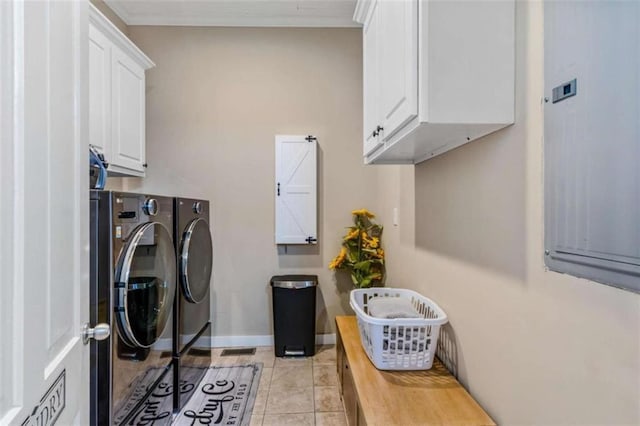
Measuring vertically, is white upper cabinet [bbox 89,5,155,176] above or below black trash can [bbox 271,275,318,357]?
above

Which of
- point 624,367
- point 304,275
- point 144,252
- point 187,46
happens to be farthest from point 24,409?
point 187,46

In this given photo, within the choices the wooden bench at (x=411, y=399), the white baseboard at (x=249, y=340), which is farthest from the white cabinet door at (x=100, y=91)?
the wooden bench at (x=411, y=399)

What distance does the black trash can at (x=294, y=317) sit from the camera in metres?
3.00

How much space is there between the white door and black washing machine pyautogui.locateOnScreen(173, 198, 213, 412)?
3.80 ft

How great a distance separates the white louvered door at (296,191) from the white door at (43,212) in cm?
219

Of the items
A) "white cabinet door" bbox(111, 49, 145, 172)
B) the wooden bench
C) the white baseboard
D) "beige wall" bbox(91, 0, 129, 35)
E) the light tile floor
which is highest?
"beige wall" bbox(91, 0, 129, 35)

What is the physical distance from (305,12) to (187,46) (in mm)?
1121

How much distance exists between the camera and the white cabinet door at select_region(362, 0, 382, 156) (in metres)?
1.61

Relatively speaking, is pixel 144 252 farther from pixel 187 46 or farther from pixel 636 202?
pixel 187 46

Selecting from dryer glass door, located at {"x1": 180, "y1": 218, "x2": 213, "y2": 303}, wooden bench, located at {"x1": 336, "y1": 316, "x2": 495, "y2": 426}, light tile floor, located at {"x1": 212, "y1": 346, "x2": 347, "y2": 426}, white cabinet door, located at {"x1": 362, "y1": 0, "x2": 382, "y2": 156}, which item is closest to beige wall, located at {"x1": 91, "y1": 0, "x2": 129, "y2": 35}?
dryer glass door, located at {"x1": 180, "y1": 218, "x2": 213, "y2": 303}

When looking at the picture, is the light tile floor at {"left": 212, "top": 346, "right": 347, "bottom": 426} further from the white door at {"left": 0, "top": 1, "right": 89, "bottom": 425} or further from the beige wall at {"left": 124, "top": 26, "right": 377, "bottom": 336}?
the white door at {"left": 0, "top": 1, "right": 89, "bottom": 425}

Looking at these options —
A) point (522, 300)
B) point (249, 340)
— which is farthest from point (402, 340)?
point (249, 340)

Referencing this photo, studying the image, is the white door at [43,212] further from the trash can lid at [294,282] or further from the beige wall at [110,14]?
the beige wall at [110,14]

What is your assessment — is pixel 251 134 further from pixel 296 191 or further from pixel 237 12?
pixel 237 12
